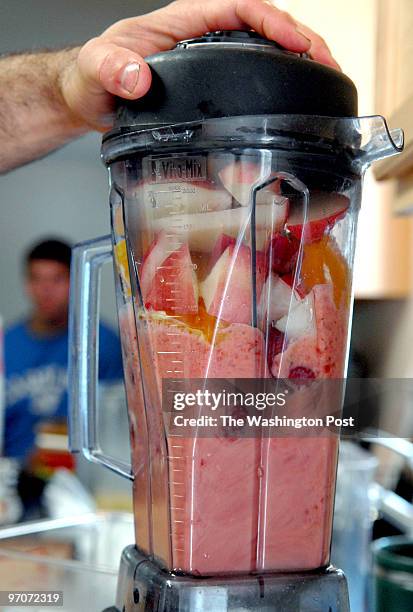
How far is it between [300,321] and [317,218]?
2.6 inches

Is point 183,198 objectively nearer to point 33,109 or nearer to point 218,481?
point 218,481

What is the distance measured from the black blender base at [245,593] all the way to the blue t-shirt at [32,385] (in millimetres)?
1918

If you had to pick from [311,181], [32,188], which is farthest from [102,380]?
[32,188]

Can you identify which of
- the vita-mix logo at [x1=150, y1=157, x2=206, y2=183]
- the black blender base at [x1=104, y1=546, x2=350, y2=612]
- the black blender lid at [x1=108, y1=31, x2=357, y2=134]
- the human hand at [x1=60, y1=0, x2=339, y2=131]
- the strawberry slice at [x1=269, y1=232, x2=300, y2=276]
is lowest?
the black blender base at [x1=104, y1=546, x2=350, y2=612]

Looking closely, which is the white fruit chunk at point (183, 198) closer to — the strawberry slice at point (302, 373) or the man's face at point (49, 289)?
the strawberry slice at point (302, 373)

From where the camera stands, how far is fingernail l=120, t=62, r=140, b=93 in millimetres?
443

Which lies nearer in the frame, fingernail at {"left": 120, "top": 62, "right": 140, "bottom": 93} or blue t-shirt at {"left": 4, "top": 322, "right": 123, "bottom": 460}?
fingernail at {"left": 120, "top": 62, "right": 140, "bottom": 93}

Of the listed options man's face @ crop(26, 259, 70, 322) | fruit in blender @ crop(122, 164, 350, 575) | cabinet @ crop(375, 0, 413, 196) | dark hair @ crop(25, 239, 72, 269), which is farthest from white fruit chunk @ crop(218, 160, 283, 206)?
dark hair @ crop(25, 239, 72, 269)

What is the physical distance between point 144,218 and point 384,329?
1.66 m

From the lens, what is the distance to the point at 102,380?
7.15 ft

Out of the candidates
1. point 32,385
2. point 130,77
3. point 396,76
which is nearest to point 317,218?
point 130,77

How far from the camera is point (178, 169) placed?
47 centimetres

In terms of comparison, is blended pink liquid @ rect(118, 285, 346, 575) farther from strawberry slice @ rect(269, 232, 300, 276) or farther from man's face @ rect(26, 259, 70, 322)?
man's face @ rect(26, 259, 70, 322)

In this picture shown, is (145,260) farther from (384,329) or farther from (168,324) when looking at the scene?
(384,329)
